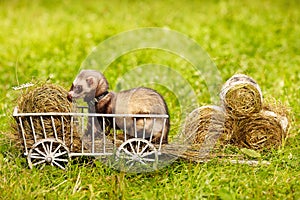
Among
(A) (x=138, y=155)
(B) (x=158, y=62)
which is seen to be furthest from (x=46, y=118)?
(B) (x=158, y=62)

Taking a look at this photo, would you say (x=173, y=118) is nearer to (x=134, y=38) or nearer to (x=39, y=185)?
(x=39, y=185)

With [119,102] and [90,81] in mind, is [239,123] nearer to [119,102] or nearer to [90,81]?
[119,102]

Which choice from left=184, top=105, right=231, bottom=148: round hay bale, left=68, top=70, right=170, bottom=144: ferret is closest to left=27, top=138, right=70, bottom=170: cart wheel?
left=68, top=70, right=170, bottom=144: ferret

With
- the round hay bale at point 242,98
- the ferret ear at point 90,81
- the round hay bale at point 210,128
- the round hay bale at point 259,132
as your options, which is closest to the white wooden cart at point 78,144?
the ferret ear at point 90,81

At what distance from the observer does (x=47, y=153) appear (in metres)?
4.38

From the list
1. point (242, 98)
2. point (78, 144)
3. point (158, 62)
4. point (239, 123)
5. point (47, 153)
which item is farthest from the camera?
point (158, 62)

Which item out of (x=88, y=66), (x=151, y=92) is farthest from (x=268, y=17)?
(x=151, y=92)

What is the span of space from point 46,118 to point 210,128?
4.82 ft

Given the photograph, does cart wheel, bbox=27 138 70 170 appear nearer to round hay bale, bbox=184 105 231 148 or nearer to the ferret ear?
the ferret ear

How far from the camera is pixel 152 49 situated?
8.67 meters

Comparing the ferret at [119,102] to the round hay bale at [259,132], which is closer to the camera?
the ferret at [119,102]

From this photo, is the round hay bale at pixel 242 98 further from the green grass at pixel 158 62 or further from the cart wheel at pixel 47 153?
the cart wheel at pixel 47 153

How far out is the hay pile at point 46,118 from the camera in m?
4.38

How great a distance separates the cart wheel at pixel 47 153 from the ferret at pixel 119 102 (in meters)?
0.36
